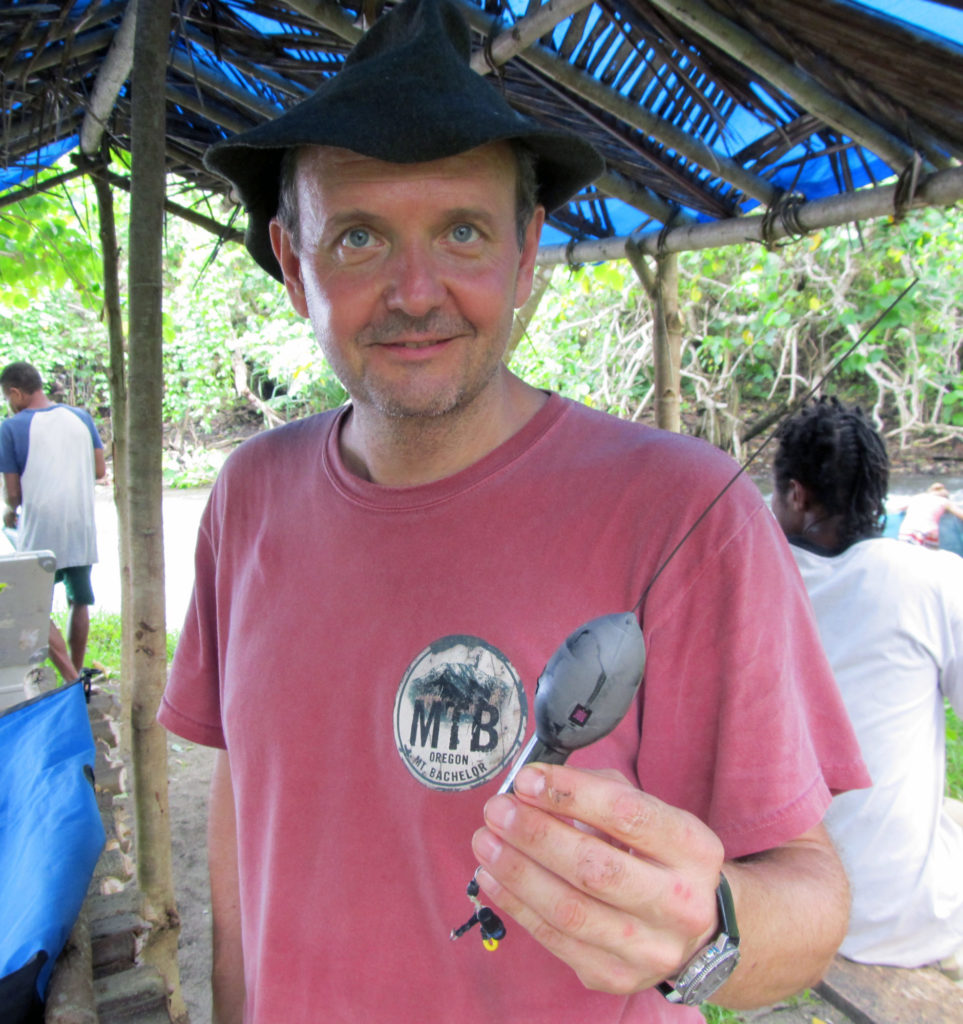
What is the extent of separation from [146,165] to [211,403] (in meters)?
17.4

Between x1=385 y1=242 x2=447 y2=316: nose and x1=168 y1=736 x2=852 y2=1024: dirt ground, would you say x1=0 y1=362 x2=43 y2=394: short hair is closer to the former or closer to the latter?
x1=168 y1=736 x2=852 y2=1024: dirt ground

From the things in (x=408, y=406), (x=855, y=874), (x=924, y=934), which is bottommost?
(x=924, y=934)

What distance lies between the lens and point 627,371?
1047 centimetres

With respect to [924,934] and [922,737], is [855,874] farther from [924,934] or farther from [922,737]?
[922,737]

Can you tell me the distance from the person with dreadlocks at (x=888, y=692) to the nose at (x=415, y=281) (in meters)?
1.81

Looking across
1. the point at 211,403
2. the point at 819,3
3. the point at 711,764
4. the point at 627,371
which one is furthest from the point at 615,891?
the point at 211,403

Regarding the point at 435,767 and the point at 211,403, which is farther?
the point at 211,403

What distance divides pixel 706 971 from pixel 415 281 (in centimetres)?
102

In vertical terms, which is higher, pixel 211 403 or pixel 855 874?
pixel 211 403

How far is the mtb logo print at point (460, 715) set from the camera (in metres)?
1.20

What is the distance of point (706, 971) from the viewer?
3.03 ft

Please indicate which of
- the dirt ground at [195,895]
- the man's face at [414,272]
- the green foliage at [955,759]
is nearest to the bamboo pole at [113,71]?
the man's face at [414,272]

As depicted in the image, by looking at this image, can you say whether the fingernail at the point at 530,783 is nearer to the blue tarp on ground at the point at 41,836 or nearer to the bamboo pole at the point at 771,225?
the blue tarp on ground at the point at 41,836

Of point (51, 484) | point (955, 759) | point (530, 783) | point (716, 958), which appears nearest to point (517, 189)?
point (530, 783)
